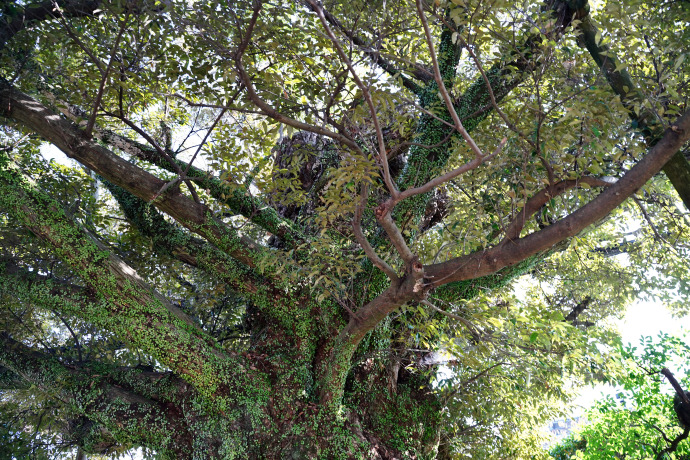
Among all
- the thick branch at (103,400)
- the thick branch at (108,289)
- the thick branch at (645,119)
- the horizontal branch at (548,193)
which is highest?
the thick branch at (645,119)

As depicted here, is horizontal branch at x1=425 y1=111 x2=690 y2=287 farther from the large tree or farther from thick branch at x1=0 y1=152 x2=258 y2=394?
thick branch at x1=0 y1=152 x2=258 y2=394

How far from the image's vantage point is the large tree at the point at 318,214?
3543 millimetres

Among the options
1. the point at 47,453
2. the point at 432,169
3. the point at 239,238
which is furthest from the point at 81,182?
the point at 432,169

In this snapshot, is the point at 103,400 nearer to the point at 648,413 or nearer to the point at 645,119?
the point at 645,119

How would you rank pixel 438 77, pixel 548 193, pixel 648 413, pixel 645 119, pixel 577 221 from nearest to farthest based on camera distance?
pixel 438 77, pixel 577 221, pixel 548 193, pixel 645 119, pixel 648 413

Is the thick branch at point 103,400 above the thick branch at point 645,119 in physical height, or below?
below

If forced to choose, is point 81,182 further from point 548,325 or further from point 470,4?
point 548,325

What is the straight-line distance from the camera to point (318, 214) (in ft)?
15.6

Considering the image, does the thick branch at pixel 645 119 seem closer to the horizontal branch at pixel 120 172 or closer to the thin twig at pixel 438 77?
the thin twig at pixel 438 77

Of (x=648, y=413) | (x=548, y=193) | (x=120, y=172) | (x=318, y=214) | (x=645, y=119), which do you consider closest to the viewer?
(x=548, y=193)

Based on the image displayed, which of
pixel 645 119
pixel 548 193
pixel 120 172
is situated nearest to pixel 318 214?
pixel 120 172

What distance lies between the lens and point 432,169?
5098 mm

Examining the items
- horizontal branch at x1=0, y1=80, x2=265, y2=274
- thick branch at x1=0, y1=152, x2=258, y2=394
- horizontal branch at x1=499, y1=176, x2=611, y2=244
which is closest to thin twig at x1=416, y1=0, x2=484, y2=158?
horizontal branch at x1=499, y1=176, x2=611, y2=244

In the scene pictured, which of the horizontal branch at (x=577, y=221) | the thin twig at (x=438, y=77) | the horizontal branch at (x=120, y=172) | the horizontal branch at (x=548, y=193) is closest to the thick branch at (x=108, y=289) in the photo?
the horizontal branch at (x=120, y=172)
